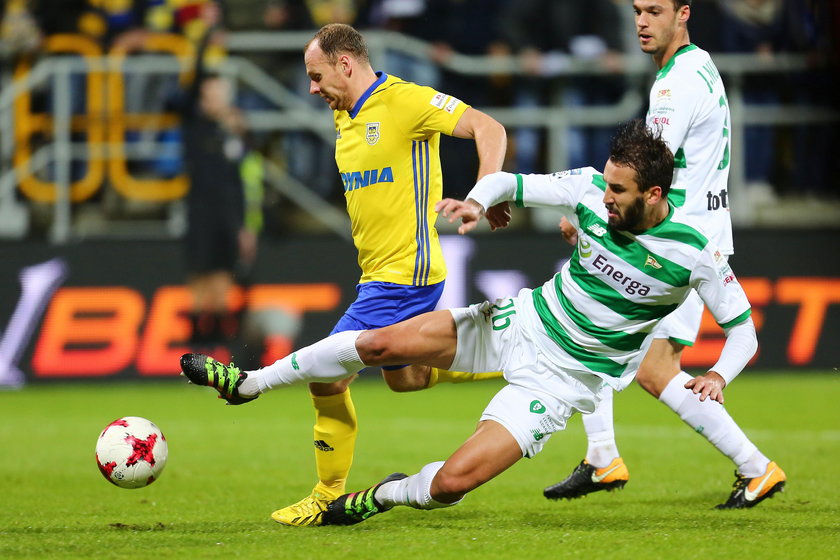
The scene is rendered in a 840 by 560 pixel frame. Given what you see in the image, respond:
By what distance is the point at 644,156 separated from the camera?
4738 mm

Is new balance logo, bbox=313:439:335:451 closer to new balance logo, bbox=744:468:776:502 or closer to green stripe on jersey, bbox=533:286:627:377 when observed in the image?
green stripe on jersey, bbox=533:286:627:377

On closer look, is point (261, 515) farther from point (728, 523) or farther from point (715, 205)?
point (715, 205)

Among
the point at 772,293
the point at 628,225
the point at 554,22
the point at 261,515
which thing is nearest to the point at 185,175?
the point at 554,22

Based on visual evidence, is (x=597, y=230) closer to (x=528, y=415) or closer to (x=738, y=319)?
(x=738, y=319)

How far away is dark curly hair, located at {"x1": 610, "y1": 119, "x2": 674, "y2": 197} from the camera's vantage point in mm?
4723

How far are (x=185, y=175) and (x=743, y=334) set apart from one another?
736 centimetres

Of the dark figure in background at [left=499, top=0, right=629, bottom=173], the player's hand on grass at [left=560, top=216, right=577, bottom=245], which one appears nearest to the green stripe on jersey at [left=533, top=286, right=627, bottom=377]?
the player's hand on grass at [left=560, top=216, right=577, bottom=245]

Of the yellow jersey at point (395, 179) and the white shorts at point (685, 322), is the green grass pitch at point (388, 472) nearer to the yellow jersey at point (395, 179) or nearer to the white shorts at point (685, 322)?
the white shorts at point (685, 322)

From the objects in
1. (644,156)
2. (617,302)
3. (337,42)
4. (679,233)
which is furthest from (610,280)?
(337,42)

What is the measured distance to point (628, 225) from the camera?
189 inches

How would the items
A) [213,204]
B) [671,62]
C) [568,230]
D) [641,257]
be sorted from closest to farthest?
1. [641,257]
2. [568,230]
3. [671,62]
4. [213,204]

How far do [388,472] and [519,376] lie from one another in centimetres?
197

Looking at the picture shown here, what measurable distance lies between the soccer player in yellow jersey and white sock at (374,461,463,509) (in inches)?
18.8

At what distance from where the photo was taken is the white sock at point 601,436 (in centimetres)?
588
